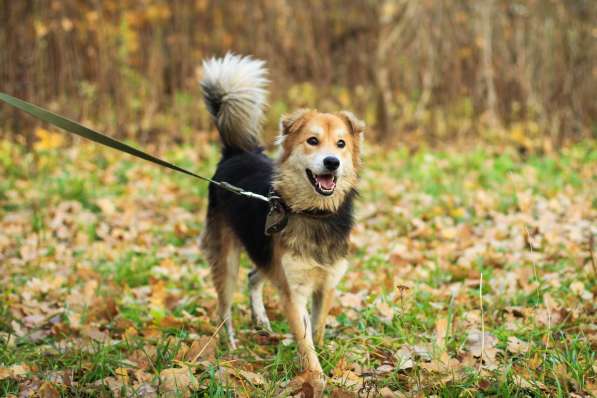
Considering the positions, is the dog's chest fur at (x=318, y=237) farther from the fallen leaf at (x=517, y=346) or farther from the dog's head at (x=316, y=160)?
the fallen leaf at (x=517, y=346)

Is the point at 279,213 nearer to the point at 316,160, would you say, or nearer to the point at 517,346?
the point at 316,160

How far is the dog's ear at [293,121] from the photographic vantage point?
3.32 m

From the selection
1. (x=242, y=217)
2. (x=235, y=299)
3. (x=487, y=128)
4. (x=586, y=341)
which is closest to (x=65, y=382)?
(x=242, y=217)

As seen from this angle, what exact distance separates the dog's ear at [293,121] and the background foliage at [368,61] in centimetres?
557

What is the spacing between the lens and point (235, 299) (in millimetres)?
4207

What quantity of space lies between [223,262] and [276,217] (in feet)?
2.48

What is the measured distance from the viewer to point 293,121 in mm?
3342

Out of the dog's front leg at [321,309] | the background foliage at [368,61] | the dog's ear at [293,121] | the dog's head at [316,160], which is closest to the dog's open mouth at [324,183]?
the dog's head at [316,160]

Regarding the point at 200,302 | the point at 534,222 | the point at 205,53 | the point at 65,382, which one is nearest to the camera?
the point at 65,382

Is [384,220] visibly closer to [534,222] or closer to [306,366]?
[534,222]

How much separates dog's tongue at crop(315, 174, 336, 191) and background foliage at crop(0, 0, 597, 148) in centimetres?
591

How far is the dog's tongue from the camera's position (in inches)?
121

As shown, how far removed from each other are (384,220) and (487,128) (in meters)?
4.46

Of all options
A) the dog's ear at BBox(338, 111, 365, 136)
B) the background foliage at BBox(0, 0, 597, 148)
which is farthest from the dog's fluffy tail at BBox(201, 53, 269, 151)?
Answer: the background foliage at BBox(0, 0, 597, 148)
